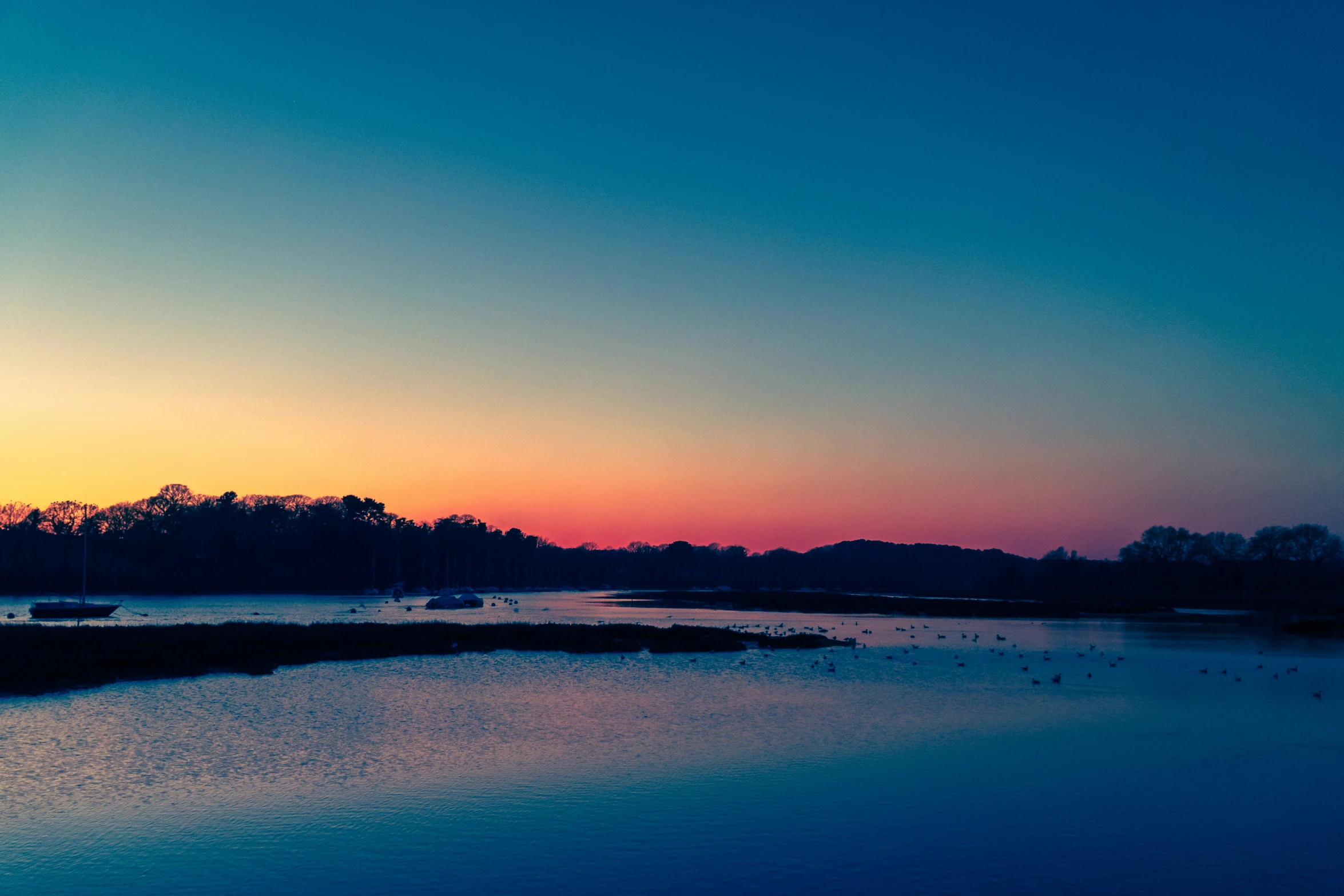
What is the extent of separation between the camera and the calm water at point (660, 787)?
1462cm

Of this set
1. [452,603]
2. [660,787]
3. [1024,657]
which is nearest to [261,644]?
[660,787]

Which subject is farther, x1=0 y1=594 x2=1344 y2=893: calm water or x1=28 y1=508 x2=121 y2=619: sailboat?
x1=28 y1=508 x2=121 y2=619: sailboat

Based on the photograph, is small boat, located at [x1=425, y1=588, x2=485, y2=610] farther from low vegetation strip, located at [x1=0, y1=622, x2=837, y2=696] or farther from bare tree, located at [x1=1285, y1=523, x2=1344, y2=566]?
bare tree, located at [x1=1285, y1=523, x2=1344, y2=566]

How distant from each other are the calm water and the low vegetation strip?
3118 millimetres

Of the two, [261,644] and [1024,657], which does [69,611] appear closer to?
[261,644]

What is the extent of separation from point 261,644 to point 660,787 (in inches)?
1361

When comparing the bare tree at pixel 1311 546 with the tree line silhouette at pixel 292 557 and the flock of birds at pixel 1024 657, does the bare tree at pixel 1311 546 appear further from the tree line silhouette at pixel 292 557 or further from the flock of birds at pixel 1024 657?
the flock of birds at pixel 1024 657

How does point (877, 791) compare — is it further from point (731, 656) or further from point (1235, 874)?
point (731, 656)

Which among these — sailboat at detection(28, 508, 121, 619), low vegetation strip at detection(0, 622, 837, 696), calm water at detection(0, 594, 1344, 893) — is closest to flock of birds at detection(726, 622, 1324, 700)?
calm water at detection(0, 594, 1344, 893)

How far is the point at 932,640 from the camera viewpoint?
228 ft

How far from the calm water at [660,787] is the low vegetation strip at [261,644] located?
3118mm

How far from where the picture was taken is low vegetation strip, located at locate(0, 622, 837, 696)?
35719mm

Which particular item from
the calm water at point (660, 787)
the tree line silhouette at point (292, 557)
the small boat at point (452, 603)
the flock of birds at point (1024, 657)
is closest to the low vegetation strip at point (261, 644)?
the calm water at point (660, 787)

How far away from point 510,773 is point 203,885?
8.61 m
